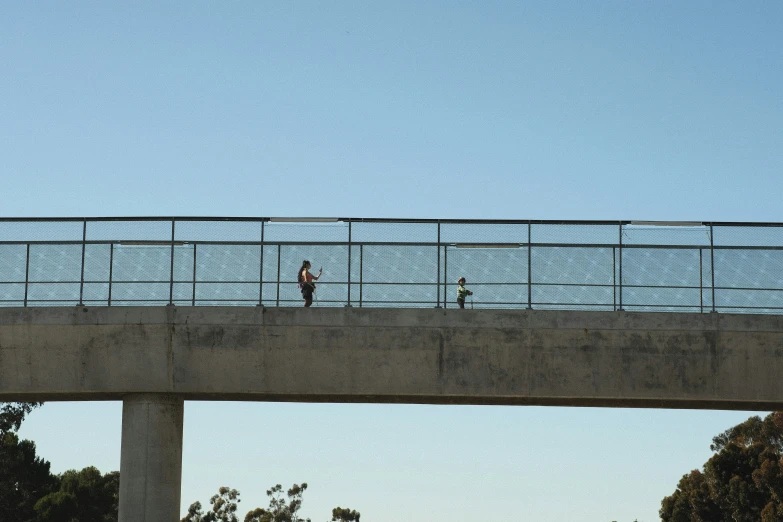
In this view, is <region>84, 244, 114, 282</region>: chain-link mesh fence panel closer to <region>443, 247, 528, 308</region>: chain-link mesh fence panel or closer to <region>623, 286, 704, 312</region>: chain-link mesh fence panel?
<region>443, 247, 528, 308</region>: chain-link mesh fence panel

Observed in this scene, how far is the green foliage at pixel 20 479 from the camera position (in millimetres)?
74169

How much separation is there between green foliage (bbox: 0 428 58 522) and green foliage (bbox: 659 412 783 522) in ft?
149

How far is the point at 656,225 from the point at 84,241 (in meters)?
12.4

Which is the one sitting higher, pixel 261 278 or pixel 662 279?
pixel 662 279

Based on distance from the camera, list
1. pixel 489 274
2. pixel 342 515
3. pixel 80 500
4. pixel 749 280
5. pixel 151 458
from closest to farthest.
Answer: pixel 151 458
pixel 749 280
pixel 489 274
pixel 80 500
pixel 342 515

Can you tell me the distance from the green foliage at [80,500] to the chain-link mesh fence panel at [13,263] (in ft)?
193

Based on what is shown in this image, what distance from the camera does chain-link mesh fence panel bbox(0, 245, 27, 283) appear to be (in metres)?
25.8

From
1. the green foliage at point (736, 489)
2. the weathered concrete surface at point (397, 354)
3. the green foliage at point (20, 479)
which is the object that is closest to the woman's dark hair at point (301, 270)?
the weathered concrete surface at point (397, 354)

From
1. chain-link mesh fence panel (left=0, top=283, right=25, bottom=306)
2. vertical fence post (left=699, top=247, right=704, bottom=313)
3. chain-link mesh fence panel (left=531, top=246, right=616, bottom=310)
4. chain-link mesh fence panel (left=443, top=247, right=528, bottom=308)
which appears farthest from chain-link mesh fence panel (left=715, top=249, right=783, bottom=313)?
chain-link mesh fence panel (left=0, top=283, right=25, bottom=306)

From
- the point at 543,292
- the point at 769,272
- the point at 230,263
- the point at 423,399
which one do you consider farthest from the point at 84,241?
the point at 769,272

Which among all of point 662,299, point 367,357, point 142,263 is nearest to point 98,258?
point 142,263

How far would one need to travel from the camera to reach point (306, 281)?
25750 millimetres

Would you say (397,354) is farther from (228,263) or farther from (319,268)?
(228,263)

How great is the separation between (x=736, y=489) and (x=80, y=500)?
46090 mm
